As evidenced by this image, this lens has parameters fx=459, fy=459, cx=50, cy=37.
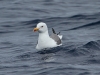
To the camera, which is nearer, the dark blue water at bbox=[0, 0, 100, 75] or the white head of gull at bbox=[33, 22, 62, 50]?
the dark blue water at bbox=[0, 0, 100, 75]

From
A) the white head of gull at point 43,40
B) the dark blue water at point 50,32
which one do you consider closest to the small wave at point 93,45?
the dark blue water at point 50,32

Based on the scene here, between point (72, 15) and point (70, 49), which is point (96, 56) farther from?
point (72, 15)

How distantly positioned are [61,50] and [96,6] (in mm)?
10366

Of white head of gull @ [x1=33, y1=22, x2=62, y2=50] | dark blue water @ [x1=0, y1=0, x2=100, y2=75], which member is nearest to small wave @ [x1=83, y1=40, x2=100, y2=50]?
dark blue water @ [x1=0, y1=0, x2=100, y2=75]

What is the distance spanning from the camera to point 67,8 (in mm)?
28203

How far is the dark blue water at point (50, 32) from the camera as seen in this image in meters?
16.0

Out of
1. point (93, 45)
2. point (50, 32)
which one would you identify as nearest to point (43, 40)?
point (93, 45)

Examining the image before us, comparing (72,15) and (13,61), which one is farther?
(72,15)

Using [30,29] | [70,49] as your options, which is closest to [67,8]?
[30,29]

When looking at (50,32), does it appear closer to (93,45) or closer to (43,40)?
(43,40)

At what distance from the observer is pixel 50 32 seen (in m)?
23.1

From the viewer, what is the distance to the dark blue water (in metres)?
16.0

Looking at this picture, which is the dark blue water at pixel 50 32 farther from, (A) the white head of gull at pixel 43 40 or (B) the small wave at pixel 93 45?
(A) the white head of gull at pixel 43 40

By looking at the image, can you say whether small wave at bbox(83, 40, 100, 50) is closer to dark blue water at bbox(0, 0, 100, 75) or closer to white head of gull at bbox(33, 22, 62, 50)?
dark blue water at bbox(0, 0, 100, 75)
